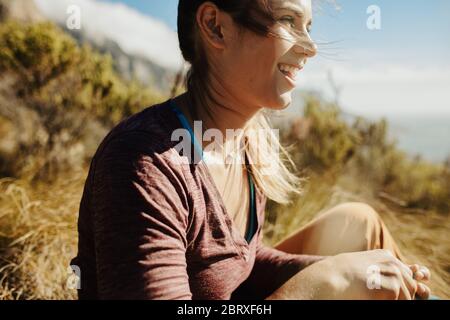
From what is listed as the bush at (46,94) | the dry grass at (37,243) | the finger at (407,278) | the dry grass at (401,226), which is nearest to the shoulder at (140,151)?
the finger at (407,278)

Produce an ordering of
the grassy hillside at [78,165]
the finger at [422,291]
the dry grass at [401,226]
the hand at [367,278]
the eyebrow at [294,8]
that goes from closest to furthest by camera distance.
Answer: the hand at [367,278]
the eyebrow at [294,8]
the finger at [422,291]
the grassy hillside at [78,165]
the dry grass at [401,226]

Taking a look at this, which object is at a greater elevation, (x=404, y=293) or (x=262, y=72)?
(x=262, y=72)

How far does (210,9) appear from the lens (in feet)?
4.39

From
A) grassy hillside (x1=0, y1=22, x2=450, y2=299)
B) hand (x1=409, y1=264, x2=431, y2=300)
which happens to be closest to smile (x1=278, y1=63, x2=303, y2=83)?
hand (x1=409, y1=264, x2=431, y2=300)

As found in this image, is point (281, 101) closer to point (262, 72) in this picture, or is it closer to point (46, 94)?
point (262, 72)

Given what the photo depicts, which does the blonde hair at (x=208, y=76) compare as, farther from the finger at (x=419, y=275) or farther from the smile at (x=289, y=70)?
the finger at (x=419, y=275)

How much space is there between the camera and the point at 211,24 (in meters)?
1.35

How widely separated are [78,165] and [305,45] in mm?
2704

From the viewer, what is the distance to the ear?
4.39 ft

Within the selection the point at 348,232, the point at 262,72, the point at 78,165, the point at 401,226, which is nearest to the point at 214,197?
the point at 262,72

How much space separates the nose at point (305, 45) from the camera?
4.42ft

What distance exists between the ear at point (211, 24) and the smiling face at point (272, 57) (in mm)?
33

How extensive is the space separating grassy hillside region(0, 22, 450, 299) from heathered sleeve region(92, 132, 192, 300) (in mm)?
1122

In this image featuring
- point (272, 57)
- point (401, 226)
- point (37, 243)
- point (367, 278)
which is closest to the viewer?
point (367, 278)
